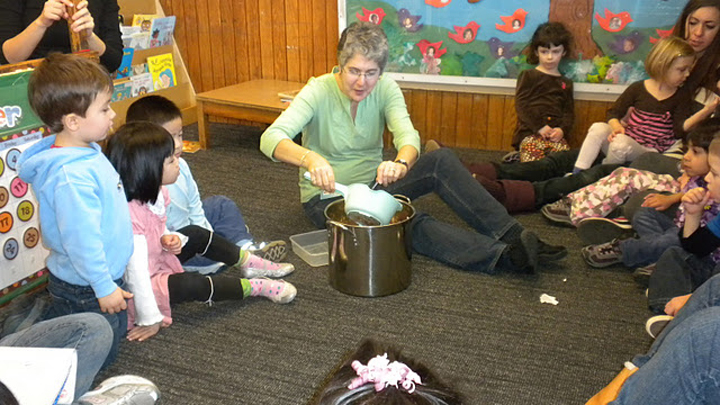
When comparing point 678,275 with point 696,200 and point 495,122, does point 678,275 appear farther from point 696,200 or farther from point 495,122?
point 495,122

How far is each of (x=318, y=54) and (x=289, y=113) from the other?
1.85 meters

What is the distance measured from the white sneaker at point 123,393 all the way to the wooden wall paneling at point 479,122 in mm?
2657

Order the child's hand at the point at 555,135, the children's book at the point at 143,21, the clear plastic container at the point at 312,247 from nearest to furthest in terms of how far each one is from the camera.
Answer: the clear plastic container at the point at 312,247
the child's hand at the point at 555,135
the children's book at the point at 143,21

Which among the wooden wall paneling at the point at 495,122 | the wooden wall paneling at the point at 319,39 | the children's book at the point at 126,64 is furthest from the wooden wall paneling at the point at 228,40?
the wooden wall paneling at the point at 495,122

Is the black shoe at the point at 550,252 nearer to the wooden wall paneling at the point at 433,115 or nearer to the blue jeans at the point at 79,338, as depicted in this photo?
the blue jeans at the point at 79,338

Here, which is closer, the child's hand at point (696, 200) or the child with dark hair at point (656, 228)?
the child's hand at point (696, 200)

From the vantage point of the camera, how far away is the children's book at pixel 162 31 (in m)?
4.11

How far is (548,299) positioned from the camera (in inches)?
84.4

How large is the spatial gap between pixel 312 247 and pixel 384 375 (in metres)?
1.64

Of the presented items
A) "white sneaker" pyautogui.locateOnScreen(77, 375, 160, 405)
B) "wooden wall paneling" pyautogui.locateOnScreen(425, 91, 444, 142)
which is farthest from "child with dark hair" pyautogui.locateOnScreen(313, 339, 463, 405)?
"wooden wall paneling" pyautogui.locateOnScreen(425, 91, 444, 142)

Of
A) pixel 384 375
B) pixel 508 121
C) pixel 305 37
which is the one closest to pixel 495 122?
pixel 508 121

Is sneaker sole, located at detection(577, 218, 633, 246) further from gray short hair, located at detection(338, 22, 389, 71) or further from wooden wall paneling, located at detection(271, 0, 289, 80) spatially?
wooden wall paneling, located at detection(271, 0, 289, 80)

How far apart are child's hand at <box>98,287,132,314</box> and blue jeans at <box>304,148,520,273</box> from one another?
3.52 feet

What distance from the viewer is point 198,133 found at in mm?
4246
